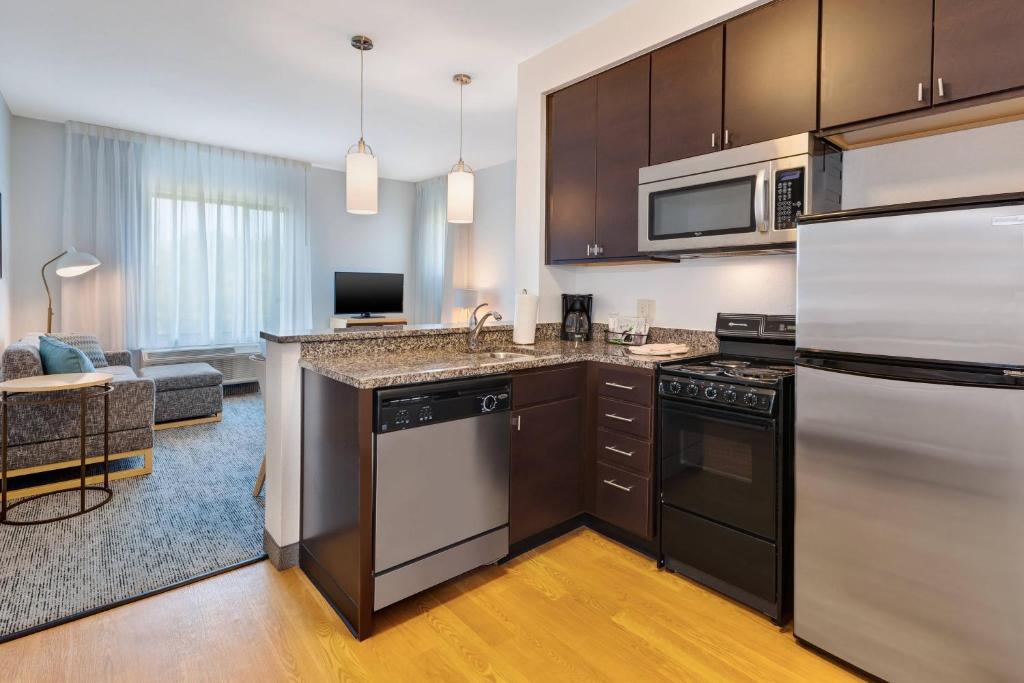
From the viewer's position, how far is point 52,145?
4895mm

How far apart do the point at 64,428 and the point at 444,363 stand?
250cm

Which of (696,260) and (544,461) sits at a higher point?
(696,260)

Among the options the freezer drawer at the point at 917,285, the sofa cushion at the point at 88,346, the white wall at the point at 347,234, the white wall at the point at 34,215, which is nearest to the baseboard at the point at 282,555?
the freezer drawer at the point at 917,285

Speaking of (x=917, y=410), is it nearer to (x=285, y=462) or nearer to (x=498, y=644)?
(x=498, y=644)

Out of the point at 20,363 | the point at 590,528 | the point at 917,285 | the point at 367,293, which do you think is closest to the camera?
the point at 917,285

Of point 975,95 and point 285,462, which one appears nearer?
point 975,95

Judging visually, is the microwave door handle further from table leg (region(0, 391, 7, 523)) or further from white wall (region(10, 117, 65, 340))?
white wall (region(10, 117, 65, 340))

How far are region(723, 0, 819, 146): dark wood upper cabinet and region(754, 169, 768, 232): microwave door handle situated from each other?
20 centimetres

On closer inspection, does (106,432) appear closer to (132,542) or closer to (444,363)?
(132,542)

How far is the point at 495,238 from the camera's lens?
6312mm

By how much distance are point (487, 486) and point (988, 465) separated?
5.19ft

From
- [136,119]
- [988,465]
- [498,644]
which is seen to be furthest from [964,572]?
[136,119]

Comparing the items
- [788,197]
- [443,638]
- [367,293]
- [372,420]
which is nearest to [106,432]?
[372,420]

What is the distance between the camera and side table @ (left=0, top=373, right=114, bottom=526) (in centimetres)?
259
